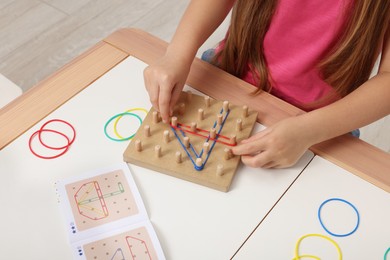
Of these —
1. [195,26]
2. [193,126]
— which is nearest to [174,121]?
[193,126]

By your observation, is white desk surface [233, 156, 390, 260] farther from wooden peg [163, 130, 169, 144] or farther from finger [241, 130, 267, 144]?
wooden peg [163, 130, 169, 144]

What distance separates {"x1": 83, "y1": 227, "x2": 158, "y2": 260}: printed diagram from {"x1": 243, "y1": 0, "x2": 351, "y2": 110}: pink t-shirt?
19.7 inches

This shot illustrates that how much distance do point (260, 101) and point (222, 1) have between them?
25cm

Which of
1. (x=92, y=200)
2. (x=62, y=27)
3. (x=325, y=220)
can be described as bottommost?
(x=62, y=27)

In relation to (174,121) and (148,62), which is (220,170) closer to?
(174,121)

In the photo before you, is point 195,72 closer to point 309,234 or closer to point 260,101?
point 260,101

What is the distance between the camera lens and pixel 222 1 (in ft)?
2.97

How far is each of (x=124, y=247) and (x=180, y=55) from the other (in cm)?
39

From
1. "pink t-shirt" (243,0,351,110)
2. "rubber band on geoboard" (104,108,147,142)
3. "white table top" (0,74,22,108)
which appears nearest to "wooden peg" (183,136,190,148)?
"rubber band on geoboard" (104,108,147,142)

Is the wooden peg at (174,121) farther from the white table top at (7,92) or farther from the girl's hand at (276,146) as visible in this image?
the white table top at (7,92)

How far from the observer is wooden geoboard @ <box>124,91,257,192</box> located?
693 millimetres

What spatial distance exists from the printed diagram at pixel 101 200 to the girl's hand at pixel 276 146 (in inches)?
7.7

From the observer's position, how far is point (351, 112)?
760mm

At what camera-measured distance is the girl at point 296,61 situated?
2.41ft
